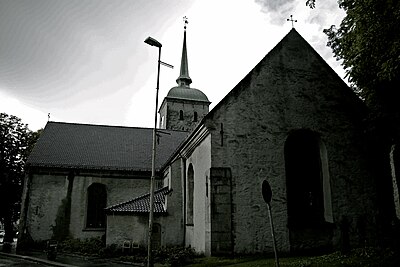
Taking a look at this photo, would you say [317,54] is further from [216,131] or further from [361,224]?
[361,224]

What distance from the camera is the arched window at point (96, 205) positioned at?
85.7 feet

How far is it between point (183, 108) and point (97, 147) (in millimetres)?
17964

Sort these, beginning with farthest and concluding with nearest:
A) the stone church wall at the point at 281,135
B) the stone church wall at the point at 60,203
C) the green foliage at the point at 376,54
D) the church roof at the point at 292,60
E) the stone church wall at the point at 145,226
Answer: the stone church wall at the point at 60,203 → the stone church wall at the point at 145,226 → the church roof at the point at 292,60 → the stone church wall at the point at 281,135 → the green foliage at the point at 376,54

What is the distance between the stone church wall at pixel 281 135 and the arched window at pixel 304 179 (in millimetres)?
405

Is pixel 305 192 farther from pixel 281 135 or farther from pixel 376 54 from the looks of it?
pixel 376 54

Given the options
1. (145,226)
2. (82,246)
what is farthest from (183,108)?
(145,226)

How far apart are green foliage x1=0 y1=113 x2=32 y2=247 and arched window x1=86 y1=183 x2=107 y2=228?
492 inches

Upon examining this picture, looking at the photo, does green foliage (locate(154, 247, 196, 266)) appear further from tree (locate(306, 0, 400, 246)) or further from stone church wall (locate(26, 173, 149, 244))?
stone church wall (locate(26, 173, 149, 244))

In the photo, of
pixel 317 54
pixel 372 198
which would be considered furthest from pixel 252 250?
pixel 317 54

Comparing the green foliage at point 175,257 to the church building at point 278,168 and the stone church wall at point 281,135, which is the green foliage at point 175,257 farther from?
the stone church wall at point 281,135

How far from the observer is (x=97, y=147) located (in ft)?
98.2

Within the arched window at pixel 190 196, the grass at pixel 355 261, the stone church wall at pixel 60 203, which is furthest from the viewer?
the stone church wall at pixel 60 203

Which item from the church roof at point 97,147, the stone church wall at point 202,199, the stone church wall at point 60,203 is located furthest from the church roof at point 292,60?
the stone church wall at point 60,203

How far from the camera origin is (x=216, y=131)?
14.3 m
